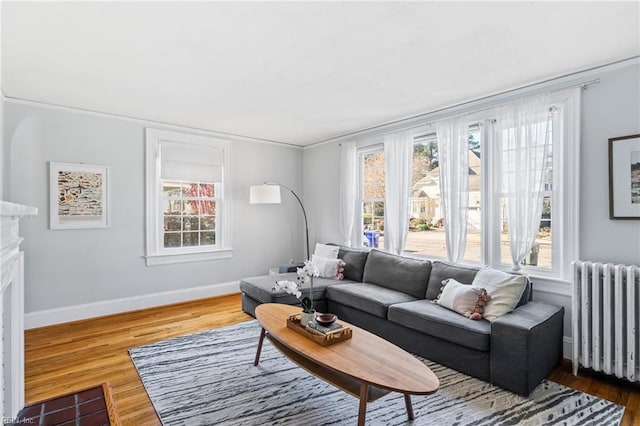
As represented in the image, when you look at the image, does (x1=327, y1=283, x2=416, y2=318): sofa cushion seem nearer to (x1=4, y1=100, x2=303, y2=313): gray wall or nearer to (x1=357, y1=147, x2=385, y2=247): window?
(x1=357, y1=147, x2=385, y2=247): window

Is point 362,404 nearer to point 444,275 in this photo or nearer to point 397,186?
point 444,275

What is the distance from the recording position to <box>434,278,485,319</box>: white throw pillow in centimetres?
287

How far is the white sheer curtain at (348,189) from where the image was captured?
5.08 metres

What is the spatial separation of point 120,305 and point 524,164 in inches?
193


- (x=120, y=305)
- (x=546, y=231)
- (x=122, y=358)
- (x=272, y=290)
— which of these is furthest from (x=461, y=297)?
(x=120, y=305)

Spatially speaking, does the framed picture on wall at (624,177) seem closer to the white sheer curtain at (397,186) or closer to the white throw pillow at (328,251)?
the white sheer curtain at (397,186)

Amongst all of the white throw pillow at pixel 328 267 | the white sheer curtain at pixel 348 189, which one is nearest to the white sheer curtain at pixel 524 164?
the white throw pillow at pixel 328 267

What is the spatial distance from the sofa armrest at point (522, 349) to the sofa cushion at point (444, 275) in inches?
24.0

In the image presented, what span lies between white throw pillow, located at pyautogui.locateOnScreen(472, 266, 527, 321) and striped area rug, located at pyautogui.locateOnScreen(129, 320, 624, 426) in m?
0.57

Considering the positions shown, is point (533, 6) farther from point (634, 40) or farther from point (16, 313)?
point (16, 313)

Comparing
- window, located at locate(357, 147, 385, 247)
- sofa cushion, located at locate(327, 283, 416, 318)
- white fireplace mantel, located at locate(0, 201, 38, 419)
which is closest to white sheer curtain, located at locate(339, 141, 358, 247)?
window, located at locate(357, 147, 385, 247)

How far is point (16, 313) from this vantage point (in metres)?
1.82

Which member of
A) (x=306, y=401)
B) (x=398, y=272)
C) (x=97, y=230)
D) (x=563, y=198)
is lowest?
(x=306, y=401)

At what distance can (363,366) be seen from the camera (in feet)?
6.56
